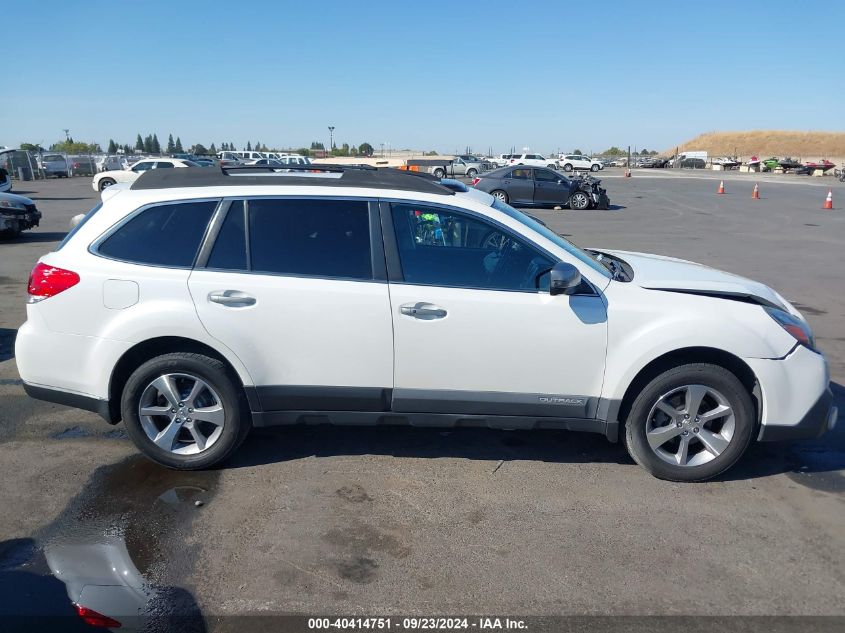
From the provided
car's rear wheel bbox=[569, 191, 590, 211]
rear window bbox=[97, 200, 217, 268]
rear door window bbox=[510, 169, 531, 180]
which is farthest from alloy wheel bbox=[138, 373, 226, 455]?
car's rear wheel bbox=[569, 191, 590, 211]

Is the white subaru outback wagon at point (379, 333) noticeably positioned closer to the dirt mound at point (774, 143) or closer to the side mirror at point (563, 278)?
the side mirror at point (563, 278)

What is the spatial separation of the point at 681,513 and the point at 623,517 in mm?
349

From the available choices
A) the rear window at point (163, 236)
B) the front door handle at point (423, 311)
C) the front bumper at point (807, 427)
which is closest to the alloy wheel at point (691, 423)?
the front bumper at point (807, 427)

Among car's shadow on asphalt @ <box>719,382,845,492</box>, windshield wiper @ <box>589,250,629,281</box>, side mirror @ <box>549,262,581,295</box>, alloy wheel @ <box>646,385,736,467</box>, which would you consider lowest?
car's shadow on asphalt @ <box>719,382,845,492</box>

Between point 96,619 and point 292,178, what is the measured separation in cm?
275

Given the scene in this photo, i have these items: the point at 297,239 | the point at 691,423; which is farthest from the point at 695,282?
the point at 297,239

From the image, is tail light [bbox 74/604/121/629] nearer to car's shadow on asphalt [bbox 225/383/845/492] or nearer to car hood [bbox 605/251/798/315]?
car's shadow on asphalt [bbox 225/383/845/492]

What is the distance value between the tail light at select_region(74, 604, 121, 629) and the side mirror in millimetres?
2775

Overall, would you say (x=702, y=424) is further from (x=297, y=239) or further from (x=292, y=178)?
(x=292, y=178)

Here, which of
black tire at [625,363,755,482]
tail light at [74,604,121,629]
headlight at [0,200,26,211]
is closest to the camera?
tail light at [74,604,121,629]

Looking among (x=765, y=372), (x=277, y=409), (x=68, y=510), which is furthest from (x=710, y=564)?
(x=68, y=510)

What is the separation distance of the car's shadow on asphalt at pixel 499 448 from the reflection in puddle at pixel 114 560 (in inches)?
22.1

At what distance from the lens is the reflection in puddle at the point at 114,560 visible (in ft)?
9.99

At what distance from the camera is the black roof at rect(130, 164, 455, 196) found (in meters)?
4.41
